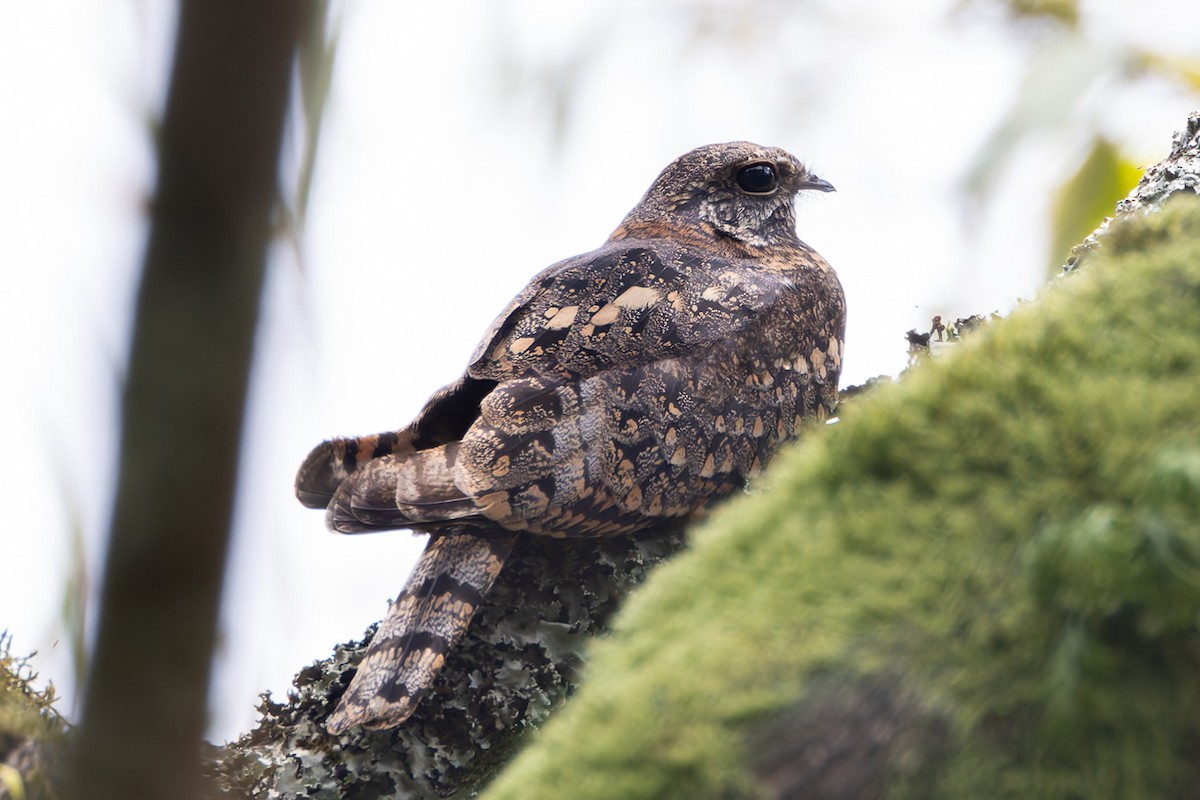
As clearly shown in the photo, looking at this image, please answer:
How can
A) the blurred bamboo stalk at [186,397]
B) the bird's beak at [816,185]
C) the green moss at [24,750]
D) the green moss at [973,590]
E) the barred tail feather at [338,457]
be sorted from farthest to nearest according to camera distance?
the bird's beak at [816,185], the barred tail feather at [338,457], the green moss at [24,750], the green moss at [973,590], the blurred bamboo stalk at [186,397]

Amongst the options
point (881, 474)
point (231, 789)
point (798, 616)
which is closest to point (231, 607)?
point (798, 616)

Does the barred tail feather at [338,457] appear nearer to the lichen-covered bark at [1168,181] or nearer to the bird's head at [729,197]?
the bird's head at [729,197]

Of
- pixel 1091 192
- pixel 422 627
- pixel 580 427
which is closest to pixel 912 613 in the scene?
pixel 422 627

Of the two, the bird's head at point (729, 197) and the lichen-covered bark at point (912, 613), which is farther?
the bird's head at point (729, 197)

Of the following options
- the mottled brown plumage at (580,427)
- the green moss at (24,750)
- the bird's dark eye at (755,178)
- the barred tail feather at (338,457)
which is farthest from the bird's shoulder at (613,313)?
the green moss at (24,750)

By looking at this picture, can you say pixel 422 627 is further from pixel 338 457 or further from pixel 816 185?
pixel 816 185

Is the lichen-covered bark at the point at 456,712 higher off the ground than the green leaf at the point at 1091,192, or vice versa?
the green leaf at the point at 1091,192

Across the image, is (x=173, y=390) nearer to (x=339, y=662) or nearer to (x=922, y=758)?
(x=922, y=758)
